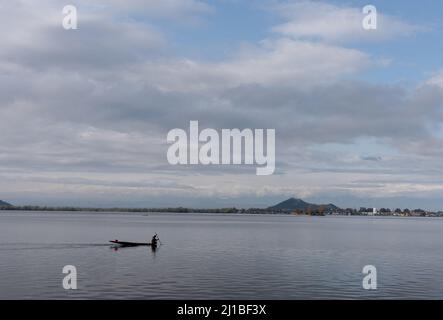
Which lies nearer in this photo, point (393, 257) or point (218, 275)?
point (218, 275)

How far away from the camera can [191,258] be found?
92188 millimetres

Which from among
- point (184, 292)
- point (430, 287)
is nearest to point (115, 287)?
point (184, 292)

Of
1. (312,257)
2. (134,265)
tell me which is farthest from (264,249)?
(134,265)

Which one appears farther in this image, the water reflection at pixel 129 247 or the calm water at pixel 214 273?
the water reflection at pixel 129 247

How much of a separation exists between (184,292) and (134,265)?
2564 cm

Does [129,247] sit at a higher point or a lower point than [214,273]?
lower

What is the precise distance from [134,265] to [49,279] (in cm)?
1867

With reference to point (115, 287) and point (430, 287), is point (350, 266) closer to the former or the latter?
point (430, 287)

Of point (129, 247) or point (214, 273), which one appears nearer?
point (214, 273)

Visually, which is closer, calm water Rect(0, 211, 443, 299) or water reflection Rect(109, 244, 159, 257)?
calm water Rect(0, 211, 443, 299)

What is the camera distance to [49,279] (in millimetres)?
64625
